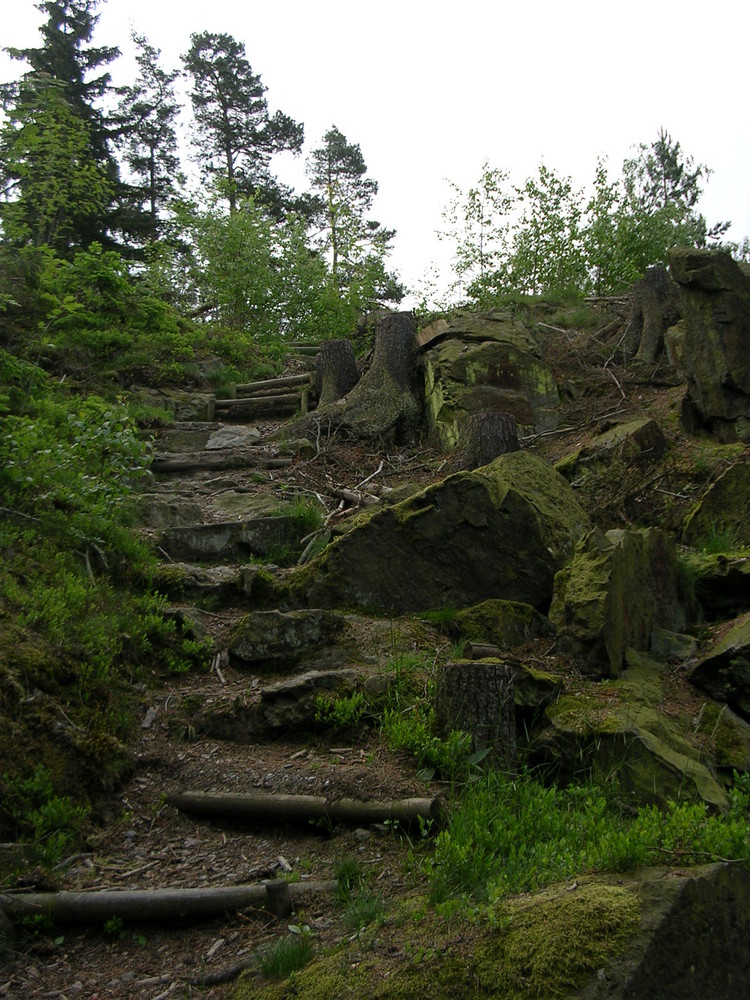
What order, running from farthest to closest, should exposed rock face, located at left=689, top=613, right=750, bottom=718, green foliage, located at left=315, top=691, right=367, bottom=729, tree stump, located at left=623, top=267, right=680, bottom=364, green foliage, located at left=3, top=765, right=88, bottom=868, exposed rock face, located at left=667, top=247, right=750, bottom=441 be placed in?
tree stump, located at left=623, top=267, right=680, bottom=364 → exposed rock face, located at left=667, top=247, right=750, bottom=441 → exposed rock face, located at left=689, top=613, right=750, bottom=718 → green foliage, located at left=315, top=691, right=367, bottom=729 → green foliage, located at left=3, top=765, right=88, bottom=868

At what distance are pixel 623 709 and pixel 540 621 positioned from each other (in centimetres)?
145

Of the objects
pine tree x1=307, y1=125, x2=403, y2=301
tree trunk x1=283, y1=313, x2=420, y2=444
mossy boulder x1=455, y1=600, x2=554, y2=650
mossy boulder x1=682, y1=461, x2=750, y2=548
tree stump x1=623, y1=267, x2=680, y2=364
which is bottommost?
mossy boulder x1=455, y1=600, x2=554, y2=650

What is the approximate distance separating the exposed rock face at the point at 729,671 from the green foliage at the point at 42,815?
4.15 m

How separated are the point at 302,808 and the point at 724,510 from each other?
520 centimetres

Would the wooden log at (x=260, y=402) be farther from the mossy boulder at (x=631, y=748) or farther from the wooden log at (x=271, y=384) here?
the mossy boulder at (x=631, y=748)

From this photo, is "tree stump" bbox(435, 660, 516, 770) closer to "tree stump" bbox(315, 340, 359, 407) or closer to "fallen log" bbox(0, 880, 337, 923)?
"fallen log" bbox(0, 880, 337, 923)

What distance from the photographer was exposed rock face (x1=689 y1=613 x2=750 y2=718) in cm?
547

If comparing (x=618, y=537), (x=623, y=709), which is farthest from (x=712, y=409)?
(x=623, y=709)

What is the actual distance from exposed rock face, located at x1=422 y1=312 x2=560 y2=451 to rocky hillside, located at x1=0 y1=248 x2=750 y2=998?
8 centimetres

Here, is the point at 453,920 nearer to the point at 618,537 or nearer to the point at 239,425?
the point at 618,537

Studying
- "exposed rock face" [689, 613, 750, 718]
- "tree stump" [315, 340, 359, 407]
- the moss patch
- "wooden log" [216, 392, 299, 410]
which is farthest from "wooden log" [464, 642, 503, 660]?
"wooden log" [216, 392, 299, 410]

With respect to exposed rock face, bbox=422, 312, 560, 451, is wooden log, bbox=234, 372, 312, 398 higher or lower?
higher

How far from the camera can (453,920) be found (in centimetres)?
293

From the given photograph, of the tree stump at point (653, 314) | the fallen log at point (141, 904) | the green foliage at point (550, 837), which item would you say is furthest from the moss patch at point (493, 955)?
the tree stump at point (653, 314)
